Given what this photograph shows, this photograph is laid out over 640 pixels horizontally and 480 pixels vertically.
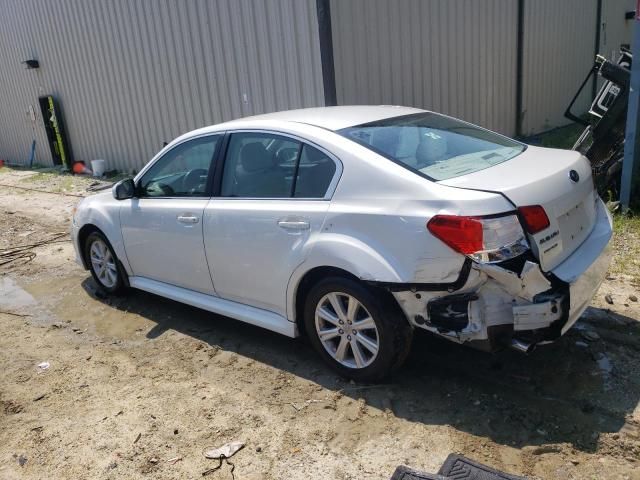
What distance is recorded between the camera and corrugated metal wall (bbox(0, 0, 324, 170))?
8250mm

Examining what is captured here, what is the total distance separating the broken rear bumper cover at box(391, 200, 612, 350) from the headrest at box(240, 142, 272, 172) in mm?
1366

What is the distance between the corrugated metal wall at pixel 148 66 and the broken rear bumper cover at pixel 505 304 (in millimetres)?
5341

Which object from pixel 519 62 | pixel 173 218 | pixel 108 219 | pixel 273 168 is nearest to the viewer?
pixel 273 168

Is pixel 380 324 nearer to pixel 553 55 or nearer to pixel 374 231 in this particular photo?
pixel 374 231

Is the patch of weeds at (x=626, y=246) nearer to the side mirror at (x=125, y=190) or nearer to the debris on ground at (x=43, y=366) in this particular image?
the side mirror at (x=125, y=190)

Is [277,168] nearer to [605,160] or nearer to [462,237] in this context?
[462,237]

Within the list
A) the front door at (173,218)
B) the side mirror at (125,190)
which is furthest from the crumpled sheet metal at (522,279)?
the side mirror at (125,190)

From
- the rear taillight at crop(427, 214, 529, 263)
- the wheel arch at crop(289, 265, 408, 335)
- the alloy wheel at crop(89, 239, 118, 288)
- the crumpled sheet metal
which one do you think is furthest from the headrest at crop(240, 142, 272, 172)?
the alloy wheel at crop(89, 239, 118, 288)

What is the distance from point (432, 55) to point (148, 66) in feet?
17.6

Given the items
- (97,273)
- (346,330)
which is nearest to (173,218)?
(97,273)

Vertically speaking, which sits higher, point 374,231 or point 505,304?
point 374,231

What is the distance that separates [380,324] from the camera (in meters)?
3.26

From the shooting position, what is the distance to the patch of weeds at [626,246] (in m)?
4.86

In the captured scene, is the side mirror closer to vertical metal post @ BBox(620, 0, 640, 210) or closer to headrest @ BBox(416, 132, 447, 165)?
headrest @ BBox(416, 132, 447, 165)
